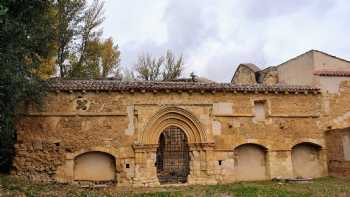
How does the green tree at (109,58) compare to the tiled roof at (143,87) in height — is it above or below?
above

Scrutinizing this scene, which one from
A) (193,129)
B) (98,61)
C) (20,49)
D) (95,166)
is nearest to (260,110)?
(193,129)

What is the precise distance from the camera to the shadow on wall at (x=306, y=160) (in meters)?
15.8

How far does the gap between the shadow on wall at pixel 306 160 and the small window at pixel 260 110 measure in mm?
2250

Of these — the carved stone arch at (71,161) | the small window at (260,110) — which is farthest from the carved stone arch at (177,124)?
the small window at (260,110)

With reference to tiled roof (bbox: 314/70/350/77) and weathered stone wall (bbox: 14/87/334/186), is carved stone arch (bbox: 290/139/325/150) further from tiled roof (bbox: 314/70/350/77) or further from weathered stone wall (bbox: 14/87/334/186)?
tiled roof (bbox: 314/70/350/77)

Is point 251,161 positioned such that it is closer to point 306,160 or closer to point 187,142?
point 306,160

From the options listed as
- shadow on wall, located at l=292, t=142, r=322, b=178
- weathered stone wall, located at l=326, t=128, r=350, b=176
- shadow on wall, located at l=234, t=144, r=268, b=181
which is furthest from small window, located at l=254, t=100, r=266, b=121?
weathered stone wall, located at l=326, t=128, r=350, b=176

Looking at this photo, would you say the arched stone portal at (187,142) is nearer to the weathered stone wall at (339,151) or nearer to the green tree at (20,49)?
the green tree at (20,49)

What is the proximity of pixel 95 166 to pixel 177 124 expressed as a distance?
3812 mm

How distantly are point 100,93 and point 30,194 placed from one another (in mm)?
5213

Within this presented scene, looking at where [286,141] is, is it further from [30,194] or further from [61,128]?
[30,194]

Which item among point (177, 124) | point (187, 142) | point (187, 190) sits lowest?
point (187, 190)

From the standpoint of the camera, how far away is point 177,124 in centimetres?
1477

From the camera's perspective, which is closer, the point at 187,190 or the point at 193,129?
the point at 187,190
